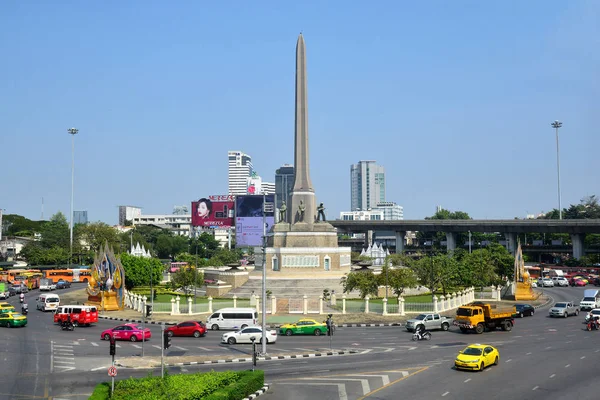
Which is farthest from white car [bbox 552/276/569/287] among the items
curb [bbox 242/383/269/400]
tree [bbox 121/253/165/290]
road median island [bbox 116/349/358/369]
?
curb [bbox 242/383/269/400]

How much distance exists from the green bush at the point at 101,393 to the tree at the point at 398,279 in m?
36.8

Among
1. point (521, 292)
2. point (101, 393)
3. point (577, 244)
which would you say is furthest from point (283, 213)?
point (577, 244)

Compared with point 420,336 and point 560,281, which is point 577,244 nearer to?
point 560,281

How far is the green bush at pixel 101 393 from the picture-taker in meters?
18.7

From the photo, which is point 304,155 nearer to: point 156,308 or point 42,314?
point 156,308

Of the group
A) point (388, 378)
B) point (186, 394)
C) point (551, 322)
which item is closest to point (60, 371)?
point (186, 394)

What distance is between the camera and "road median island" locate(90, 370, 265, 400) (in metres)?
18.2

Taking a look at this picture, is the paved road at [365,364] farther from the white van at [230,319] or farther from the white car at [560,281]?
the white car at [560,281]

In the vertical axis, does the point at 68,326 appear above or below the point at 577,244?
below

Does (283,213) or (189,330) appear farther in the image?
(283,213)

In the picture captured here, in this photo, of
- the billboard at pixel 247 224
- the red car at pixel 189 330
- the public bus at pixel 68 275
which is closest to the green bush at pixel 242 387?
the red car at pixel 189 330

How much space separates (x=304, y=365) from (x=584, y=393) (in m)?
11.8

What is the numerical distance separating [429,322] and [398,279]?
46.6 feet

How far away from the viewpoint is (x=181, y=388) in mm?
18625
